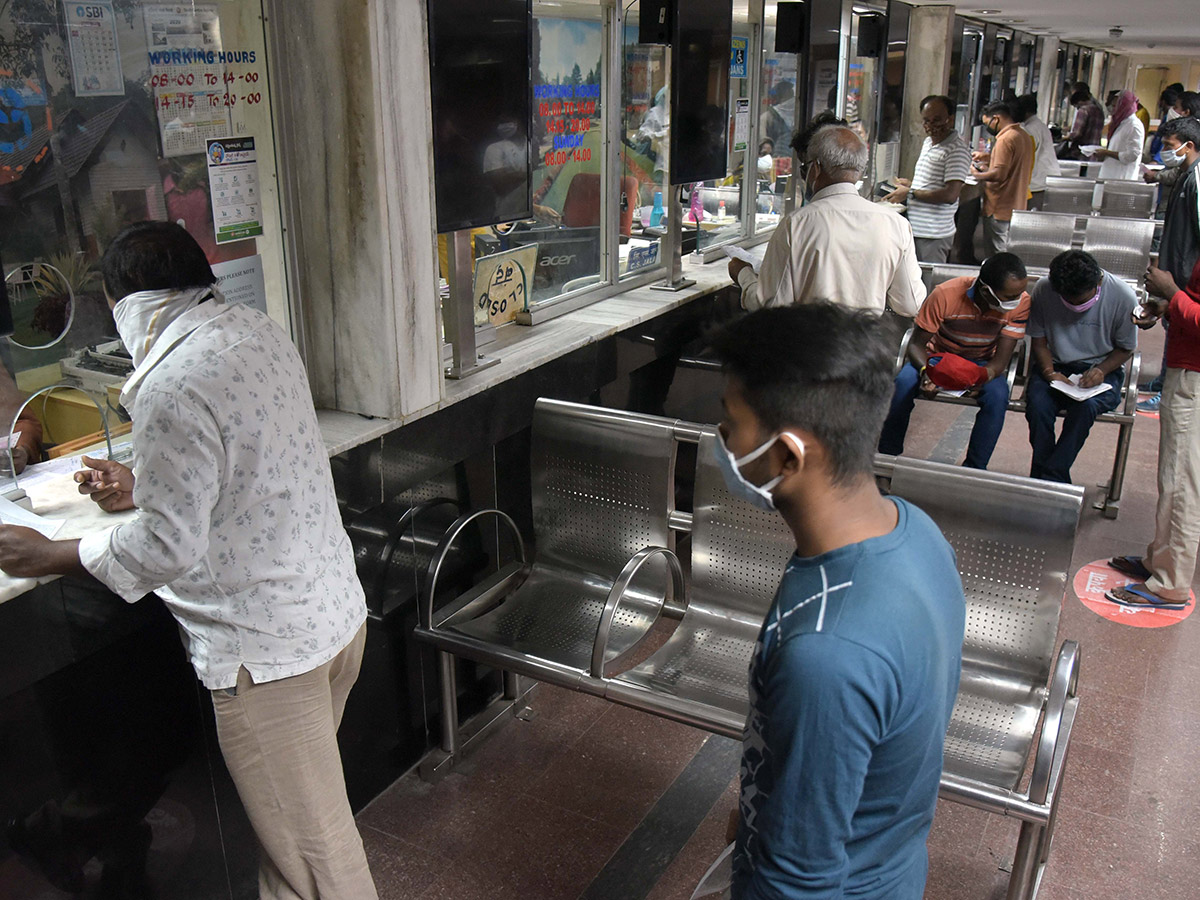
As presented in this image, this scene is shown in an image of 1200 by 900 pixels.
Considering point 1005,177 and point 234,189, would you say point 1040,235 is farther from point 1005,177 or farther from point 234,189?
point 234,189

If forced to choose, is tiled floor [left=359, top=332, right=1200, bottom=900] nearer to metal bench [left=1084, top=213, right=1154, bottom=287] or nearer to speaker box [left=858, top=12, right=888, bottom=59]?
metal bench [left=1084, top=213, right=1154, bottom=287]

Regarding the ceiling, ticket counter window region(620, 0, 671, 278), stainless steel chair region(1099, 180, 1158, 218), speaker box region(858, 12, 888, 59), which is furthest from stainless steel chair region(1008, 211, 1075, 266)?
ticket counter window region(620, 0, 671, 278)

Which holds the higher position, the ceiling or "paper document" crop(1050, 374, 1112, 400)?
the ceiling

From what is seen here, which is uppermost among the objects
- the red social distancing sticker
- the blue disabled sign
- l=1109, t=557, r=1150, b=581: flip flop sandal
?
the blue disabled sign

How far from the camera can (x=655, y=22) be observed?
155 inches

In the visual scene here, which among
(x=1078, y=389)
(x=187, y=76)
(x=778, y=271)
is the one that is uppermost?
(x=187, y=76)

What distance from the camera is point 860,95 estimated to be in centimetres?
778

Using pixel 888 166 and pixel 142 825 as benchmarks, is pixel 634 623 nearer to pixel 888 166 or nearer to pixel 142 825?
pixel 142 825

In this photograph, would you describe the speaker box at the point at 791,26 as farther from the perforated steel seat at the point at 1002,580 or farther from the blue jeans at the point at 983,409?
the perforated steel seat at the point at 1002,580

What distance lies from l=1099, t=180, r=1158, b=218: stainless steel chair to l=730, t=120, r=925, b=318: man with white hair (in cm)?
609

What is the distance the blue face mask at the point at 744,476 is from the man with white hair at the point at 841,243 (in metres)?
2.15

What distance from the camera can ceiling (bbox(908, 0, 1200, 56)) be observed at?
8.91 meters

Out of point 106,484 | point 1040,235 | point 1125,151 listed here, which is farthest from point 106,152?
point 1125,151

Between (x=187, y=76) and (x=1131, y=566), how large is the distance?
3.93 meters
